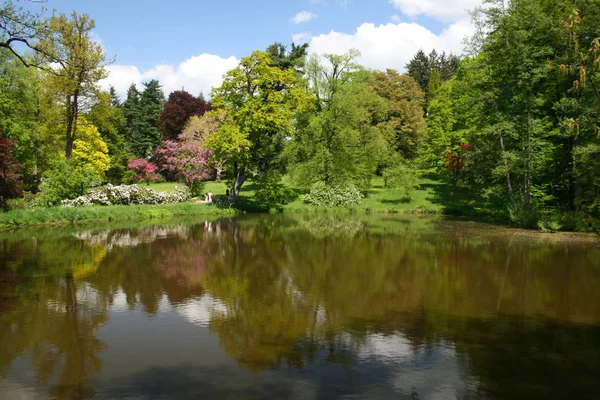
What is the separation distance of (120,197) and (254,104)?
12.4 metres

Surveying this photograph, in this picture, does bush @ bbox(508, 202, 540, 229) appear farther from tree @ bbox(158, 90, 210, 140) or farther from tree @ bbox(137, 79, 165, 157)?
tree @ bbox(137, 79, 165, 157)

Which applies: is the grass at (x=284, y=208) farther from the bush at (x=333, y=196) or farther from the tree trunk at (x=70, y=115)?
the tree trunk at (x=70, y=115)

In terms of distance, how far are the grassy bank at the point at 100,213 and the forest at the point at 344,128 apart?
1226mm

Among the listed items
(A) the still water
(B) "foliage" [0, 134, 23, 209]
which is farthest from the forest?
(A) the still water

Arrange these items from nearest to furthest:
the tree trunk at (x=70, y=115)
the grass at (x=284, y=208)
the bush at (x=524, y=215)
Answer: the bush at (x=524, y=215)
the grass at (x=284, y=208)
the tree trunk at (x=70, y=115)

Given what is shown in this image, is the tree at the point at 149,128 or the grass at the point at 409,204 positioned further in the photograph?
the tree at the point at 149,128

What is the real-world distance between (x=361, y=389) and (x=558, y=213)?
2422cm

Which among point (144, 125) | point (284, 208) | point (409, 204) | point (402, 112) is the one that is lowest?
point (284, 208)

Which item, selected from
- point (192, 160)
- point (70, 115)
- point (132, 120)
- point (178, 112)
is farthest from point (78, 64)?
point (132, 120)

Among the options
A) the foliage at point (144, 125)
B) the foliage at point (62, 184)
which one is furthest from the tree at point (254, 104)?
the foliage at point (144, 125)

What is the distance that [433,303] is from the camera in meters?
11.1

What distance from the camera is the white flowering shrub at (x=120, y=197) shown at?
103 feet

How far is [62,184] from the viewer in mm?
30766

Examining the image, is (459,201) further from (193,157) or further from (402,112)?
(193,157)
